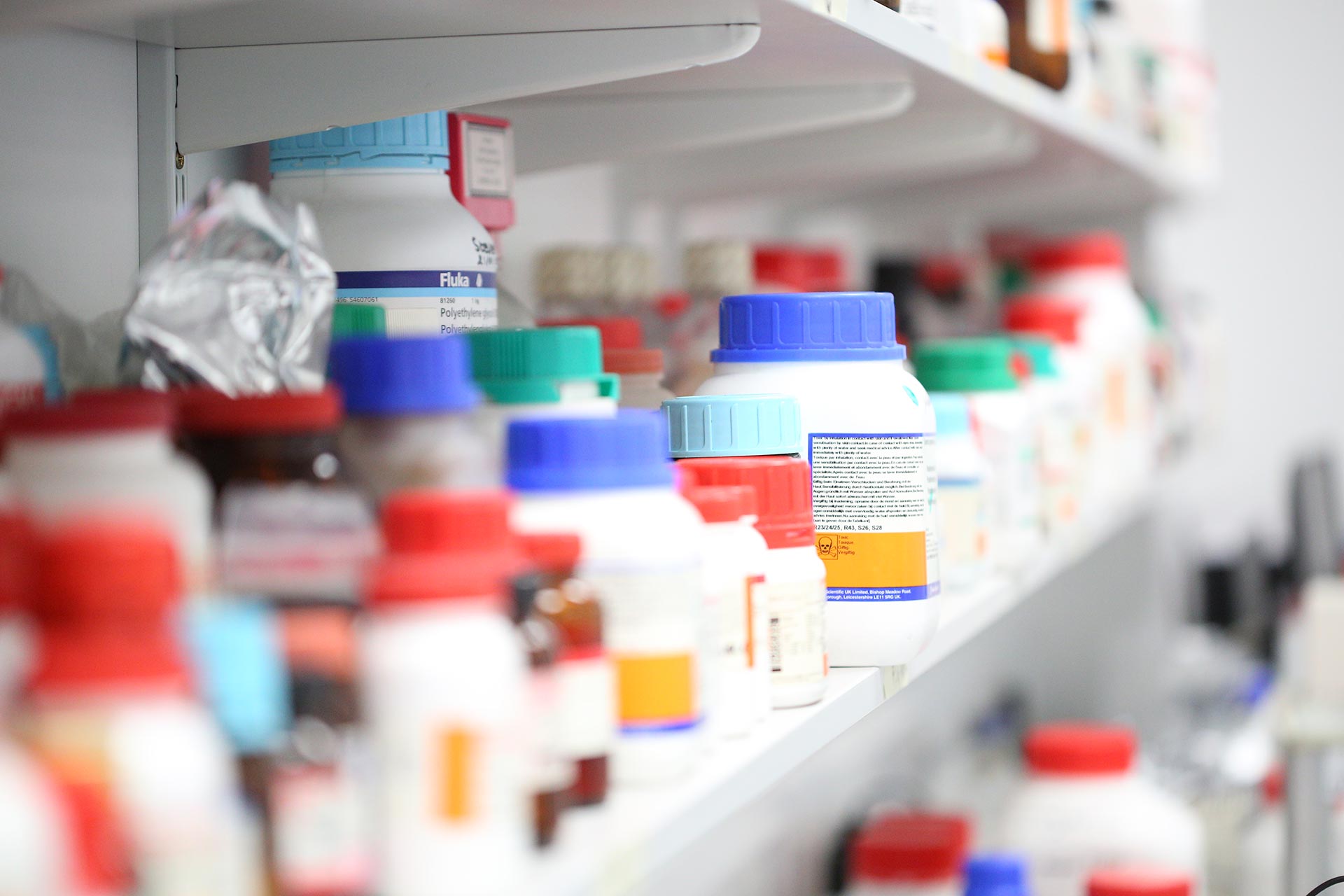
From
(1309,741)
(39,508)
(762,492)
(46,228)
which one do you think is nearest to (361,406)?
(39,508)

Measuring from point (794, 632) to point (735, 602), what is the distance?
0.31 feet

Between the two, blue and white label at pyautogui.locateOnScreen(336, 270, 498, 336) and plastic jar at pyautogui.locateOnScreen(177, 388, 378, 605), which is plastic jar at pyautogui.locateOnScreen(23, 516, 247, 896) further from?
blue and white label at pyautogui.locateOnScreen(336, 270, 498, 336)

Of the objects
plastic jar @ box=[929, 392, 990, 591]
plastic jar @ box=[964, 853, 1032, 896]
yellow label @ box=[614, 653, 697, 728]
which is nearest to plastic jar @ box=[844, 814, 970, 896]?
plastic jar @ box=[964, 853, 1032, 896]

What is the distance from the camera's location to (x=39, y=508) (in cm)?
56

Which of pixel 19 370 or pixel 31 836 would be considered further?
pixel 19 370

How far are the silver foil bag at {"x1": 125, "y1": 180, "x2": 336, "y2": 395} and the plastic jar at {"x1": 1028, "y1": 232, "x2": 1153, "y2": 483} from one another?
1.27 meters

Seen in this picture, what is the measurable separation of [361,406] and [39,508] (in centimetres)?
13

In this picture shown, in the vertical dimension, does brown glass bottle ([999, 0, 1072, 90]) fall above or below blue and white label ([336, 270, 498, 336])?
above

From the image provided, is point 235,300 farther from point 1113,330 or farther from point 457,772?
point 1113,330

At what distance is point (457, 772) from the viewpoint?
555mm

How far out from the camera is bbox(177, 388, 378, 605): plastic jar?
583mm

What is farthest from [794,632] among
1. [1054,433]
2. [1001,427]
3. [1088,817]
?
[1088,817]

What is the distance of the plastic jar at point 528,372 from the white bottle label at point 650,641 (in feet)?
0.39

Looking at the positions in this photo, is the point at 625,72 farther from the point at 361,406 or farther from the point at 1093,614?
the point at 1093,614
